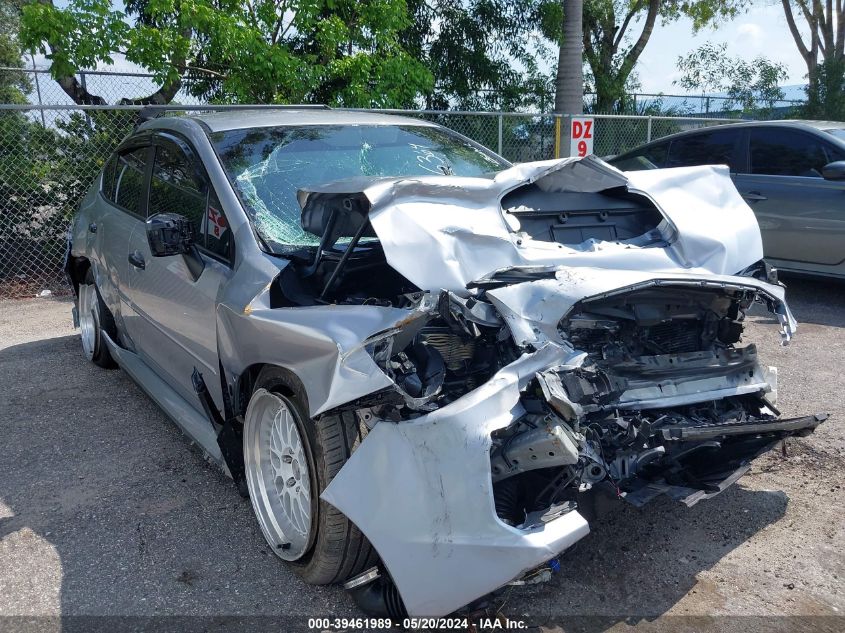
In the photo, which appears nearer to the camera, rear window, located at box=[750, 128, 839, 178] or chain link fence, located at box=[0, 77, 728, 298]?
rear window, located at box=[750, 128, 839, 178]

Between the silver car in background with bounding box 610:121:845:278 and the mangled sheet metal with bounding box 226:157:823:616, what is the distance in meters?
3.78

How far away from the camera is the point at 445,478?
231cm

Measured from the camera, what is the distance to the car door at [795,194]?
22.3ft

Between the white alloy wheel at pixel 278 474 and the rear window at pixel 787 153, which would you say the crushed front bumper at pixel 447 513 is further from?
the rear window at pixel 787 153

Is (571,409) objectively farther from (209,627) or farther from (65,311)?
(65,311)

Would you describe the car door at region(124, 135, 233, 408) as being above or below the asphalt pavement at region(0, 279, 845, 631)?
above

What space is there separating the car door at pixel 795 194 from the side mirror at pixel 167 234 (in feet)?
19.1

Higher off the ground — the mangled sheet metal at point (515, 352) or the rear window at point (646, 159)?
the rear window at point (646, 159)

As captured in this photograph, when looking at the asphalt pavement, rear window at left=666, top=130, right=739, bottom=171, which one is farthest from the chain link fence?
the asphalt pavement

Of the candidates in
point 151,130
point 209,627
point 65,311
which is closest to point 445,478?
point 209,627

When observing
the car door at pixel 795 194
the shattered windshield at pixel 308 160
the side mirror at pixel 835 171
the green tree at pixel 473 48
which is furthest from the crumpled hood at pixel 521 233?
the green tree at pixel 473 48

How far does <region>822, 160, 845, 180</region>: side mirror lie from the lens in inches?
241

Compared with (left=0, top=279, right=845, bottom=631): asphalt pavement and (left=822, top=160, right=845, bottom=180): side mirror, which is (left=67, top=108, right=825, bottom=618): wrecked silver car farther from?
(left=822, top=160, right=845, bottom=180): side mirror

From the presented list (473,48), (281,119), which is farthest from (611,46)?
(281,119)
